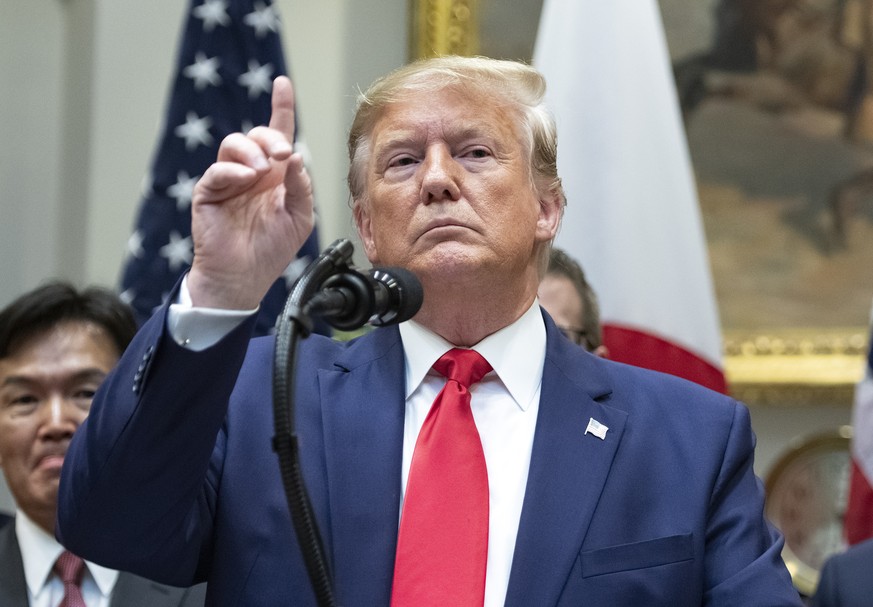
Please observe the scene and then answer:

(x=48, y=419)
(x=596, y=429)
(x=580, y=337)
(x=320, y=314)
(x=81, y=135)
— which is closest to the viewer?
(x=320, y=314)

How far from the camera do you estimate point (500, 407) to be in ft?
7.64

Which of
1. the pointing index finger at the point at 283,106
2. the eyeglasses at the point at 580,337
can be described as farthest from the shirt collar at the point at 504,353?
the eyeglasses at the point at 580,337

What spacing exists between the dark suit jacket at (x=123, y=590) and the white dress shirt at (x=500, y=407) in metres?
1.02

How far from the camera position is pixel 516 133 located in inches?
99.3

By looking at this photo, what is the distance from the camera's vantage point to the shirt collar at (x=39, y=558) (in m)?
3.23

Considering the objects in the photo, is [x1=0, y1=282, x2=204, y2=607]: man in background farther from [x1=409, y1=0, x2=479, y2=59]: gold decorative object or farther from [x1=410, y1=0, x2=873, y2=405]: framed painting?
[x1=410, y1=0, x2=873, y2=405]: framed painting

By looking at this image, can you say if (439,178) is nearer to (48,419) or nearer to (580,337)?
(580,337)

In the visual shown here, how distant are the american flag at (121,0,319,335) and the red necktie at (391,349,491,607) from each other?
2.33m

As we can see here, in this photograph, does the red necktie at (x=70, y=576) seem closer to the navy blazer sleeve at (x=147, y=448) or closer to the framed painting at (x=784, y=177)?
the navy blazer sleeve at (x=147, y=448)

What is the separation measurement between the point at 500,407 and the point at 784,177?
392 cm

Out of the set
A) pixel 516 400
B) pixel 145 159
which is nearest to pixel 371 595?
pixel 516 400

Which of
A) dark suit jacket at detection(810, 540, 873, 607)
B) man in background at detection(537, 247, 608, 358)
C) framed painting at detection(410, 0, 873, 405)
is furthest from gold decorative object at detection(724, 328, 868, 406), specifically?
dark suit jacket at detection(810, 540, 873, 607)

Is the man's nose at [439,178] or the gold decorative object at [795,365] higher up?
the man's nose at [439,178]

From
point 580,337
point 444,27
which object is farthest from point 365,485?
point 444,27
